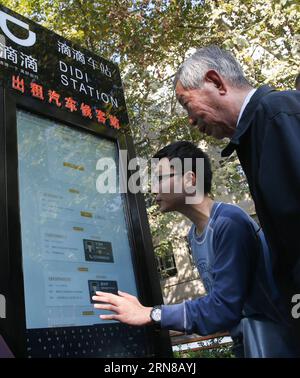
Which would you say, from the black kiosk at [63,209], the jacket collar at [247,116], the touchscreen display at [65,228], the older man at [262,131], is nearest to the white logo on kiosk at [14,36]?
the black kiosk at [63,209]

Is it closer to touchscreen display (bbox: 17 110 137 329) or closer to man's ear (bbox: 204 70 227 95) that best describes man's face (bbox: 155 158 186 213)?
touchscreen display (bbox: 17 110 137 329)

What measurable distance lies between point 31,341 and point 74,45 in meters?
1.67

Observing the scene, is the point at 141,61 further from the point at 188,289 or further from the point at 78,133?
the point at 188,289

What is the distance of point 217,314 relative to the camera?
1624 millimetres

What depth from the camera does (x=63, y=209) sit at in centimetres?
194

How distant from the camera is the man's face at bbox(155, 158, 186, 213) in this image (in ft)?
6.89

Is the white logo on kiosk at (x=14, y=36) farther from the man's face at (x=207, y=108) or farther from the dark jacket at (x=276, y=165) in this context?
the dark jacket at (x=276, y=165)

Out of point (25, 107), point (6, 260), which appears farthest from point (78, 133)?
point (6, 260)

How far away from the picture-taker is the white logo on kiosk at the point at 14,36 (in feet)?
6.65

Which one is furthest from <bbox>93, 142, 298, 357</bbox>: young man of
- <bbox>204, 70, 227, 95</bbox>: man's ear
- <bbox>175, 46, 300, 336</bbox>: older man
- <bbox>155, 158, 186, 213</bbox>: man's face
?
<bbox>204, 70, 227, 95</bbox>: man's ear

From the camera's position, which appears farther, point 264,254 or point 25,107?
point 25,107

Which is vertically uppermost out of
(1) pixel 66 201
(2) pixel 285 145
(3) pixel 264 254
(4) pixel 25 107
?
(4) pixel 25 107

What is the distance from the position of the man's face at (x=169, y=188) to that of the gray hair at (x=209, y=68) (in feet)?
1.67

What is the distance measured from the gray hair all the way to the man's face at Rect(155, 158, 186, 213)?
508 mm
